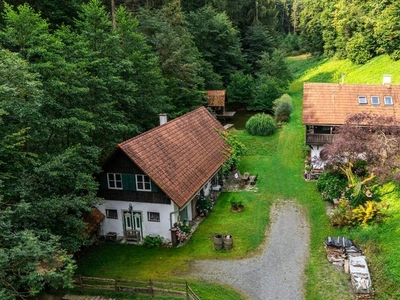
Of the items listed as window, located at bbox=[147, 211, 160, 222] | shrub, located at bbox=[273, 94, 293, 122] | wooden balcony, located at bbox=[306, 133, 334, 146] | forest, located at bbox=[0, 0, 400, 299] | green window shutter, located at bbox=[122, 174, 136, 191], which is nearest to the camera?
forest, located at bbox=[0, 0, 400, 299]

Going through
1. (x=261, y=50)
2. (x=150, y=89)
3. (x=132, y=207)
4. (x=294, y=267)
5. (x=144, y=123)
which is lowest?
(x=294, y=267)

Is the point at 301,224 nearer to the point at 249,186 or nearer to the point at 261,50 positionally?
the point at 249,186

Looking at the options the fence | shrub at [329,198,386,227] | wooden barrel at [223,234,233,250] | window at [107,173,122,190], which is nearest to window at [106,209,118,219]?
window at [107,173,122,190]

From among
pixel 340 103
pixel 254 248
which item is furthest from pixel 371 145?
Result: pixel 254 248

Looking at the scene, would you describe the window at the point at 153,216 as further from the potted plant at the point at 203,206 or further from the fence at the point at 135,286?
the fence at the point at 135,286

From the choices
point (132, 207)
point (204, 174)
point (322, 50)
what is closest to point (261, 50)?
point (322, 50)

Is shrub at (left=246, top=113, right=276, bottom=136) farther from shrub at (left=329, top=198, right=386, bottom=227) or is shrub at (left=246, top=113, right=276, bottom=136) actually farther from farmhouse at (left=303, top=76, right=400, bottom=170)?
shrub at (left=329, top=198, right=386, bottom=227)
